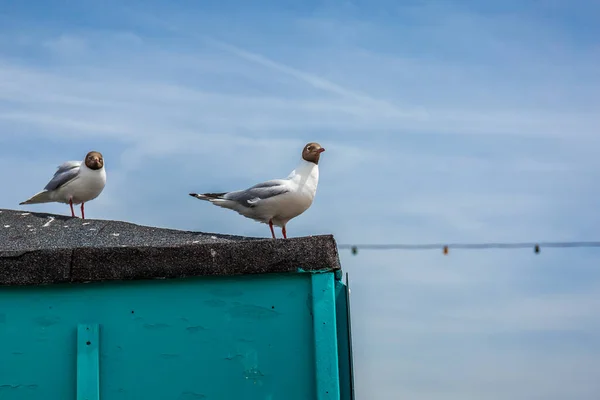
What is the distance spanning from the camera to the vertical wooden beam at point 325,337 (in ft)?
15.2

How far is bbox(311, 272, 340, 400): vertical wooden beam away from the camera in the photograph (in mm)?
4625

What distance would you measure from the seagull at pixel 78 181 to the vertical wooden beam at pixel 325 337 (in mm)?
5759

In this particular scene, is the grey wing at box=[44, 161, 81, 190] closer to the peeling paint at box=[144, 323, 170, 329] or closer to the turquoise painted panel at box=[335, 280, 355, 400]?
the peeling paint at box=[144, 323, 170, 329]

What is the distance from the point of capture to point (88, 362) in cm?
466

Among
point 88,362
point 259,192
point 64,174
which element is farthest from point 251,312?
point 64,174

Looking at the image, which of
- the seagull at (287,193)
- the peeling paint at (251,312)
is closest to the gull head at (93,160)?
the seagull at (287,193)

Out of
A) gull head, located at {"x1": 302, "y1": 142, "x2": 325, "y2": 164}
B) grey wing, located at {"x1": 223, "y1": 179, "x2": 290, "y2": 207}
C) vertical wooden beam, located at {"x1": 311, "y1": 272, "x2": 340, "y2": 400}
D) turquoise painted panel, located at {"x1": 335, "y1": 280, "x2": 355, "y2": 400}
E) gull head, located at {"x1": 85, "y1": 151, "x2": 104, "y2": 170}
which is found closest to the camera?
vertical wooden beam, located at {"x1": 311, "y1": 272, "x2": 340, "y2": 400}

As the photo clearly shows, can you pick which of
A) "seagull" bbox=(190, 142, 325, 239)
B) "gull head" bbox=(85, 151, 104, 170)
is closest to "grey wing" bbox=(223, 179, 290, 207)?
"seagull" bbox=(190, 142, 325, 239)

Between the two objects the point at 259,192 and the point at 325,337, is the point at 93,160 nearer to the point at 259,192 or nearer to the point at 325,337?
the point at 259,192

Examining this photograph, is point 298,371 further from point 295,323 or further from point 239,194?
point 239,194

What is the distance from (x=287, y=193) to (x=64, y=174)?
3342 millimetres

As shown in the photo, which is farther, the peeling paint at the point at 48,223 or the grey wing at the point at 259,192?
the grey wing at the point at 259,192

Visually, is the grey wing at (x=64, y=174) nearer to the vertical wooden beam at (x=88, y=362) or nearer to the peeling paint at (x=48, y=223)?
the peeling paint at (x=48, y=223)

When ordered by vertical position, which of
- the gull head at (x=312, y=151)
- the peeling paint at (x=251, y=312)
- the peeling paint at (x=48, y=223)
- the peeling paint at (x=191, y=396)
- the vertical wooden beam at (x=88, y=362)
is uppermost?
the gull head at (x=312, y=151)
